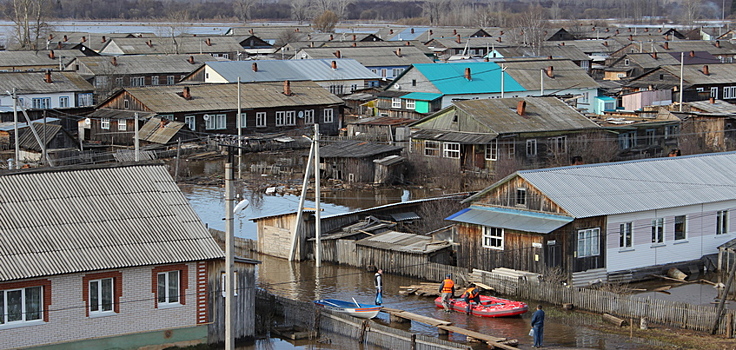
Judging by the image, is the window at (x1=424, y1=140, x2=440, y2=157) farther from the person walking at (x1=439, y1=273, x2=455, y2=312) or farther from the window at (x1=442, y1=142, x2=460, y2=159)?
the person walking at (x1=439, y1=273, x2=455, y2=312)

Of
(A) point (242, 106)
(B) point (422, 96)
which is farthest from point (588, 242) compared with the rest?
(B) point (422, 96)

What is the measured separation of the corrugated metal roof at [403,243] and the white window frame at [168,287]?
9.35m

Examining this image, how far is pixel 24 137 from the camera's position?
4866cm

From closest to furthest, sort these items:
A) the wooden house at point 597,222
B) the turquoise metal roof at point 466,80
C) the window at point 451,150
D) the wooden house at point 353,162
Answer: the wooden house at point 597,222 < the wooden house at point 353,162 < the window at point 451,150 < the turquoise metal roof at point 466,80

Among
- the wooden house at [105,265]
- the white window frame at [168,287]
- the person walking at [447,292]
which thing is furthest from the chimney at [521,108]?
the white window frame at [168,287]

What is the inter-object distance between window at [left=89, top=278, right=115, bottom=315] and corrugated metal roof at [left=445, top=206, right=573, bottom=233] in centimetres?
1094

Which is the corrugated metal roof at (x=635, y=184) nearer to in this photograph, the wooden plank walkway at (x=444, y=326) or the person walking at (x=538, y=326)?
the wooden plank walkway at (x=444, y=326)

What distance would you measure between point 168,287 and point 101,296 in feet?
4.21

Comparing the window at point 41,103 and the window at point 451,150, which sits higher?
the window at point 41,103

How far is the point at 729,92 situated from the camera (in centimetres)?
6806

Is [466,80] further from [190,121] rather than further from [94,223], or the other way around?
[94,223]

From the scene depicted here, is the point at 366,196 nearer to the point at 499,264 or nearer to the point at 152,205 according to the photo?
the point at 499,264

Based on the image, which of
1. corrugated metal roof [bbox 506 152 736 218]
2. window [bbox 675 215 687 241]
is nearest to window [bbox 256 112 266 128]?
corrugated metal roof [bbox 506 152 736 218]

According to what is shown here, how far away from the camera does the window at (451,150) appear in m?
46.2
